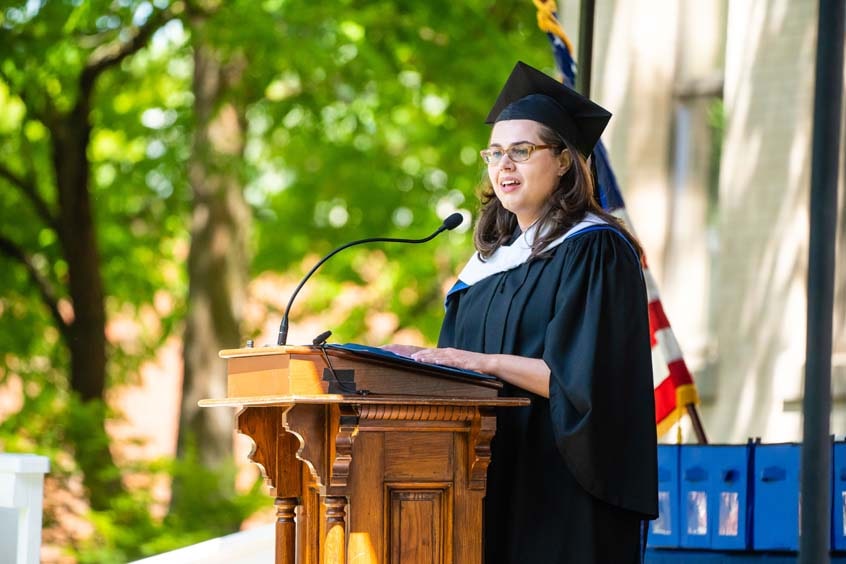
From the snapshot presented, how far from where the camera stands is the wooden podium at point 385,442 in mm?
3217

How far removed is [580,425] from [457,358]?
35 centimetres

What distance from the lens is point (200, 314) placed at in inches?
499

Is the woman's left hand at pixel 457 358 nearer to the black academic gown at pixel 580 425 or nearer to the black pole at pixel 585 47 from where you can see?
the black academic gown at pixel 580 425

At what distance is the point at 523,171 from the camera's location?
12.5ft

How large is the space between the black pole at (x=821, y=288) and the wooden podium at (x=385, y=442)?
3.42ft

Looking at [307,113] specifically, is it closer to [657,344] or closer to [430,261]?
[430,261]

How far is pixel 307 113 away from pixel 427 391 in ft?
33.8

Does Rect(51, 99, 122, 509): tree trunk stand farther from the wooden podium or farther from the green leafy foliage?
the wooden podium

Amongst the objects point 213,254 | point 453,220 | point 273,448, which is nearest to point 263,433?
point 273,448

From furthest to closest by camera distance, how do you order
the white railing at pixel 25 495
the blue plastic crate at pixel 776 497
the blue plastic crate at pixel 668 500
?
the blue plastic crate at pixel 668 500, the blue plastic crate at pixel 776 497, the white railing at pixel 25 495

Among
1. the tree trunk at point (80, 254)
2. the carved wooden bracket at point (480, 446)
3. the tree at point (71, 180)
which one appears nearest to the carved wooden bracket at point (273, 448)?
the carved wooden bracket at point (480, 446)

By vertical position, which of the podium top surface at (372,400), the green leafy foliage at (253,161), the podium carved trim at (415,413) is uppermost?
the green leafy foliage at (253,161)

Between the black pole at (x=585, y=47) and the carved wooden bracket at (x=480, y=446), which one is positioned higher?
the black pole at (x=585, y=47)

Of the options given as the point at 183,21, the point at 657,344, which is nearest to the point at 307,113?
the point at 183,21
